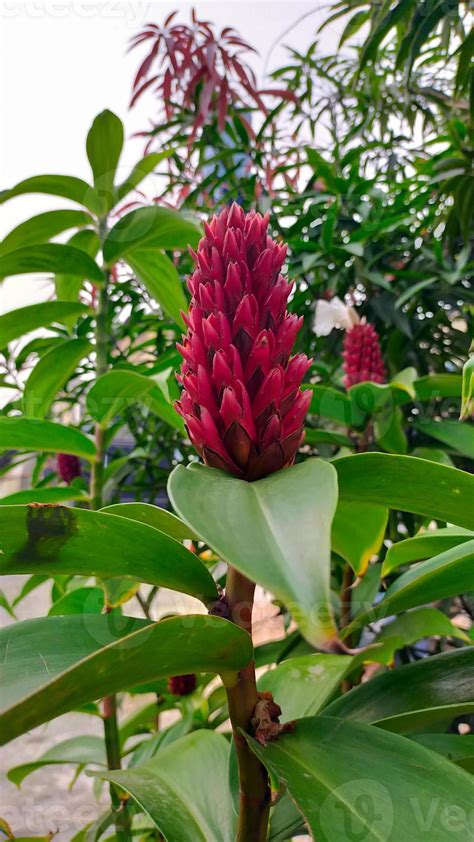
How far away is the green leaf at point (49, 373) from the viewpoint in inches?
18.1

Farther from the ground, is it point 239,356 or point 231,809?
point 239,356

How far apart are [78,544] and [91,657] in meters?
0.05

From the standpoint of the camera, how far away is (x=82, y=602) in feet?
1.40

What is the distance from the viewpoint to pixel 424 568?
280 mm

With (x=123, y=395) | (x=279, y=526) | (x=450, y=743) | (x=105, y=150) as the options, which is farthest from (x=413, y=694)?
(x=105, y=150)

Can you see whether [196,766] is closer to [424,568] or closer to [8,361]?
[424,568]

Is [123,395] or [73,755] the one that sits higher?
[123,395]

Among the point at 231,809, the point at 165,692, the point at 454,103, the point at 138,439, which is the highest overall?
the point at 454,103

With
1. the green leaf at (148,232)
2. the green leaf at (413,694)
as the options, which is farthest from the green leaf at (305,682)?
the green leaf at (148,232)

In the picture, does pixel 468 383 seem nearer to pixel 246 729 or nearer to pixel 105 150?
pixel 246 729

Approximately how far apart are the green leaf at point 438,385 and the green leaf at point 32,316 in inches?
12.7

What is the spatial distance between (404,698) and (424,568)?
0.06 m

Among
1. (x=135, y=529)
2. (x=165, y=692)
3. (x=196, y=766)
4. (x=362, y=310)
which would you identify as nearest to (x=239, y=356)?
(x=135, y=529)

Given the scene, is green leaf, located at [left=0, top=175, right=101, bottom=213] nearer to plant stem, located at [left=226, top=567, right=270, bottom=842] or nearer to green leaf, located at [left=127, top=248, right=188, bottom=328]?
green leaf, located at [left=127, top=248, right=188, bottom=328]
